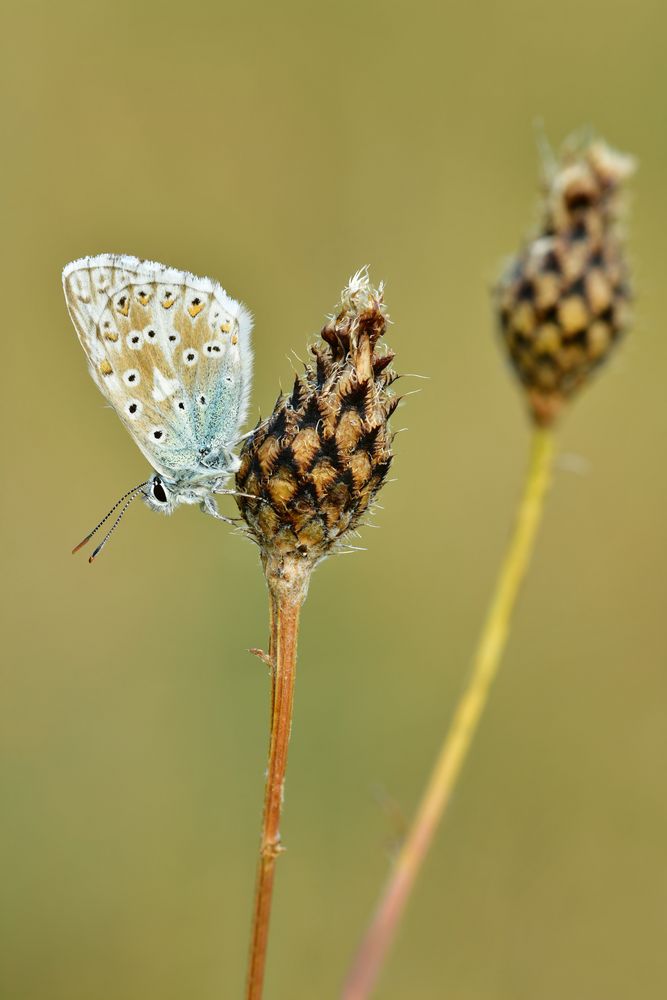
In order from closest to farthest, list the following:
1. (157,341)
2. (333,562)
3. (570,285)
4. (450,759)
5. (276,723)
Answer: (276,723), (450,759), (570,285), (157,341), (333,562)

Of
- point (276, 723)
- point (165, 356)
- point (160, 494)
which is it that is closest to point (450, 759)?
point (276, 723)

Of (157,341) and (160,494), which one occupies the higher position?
(157,341)

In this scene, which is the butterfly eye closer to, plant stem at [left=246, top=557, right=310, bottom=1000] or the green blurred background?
plant stem at [left=246, top=557, right=310, bottom=1000]

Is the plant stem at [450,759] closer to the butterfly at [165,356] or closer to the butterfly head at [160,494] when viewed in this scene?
the butterfly at [165,356]

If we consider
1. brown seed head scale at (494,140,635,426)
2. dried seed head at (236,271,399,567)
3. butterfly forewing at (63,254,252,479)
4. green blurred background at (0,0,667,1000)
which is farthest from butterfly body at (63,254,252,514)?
green blurred background at (0,0,667,1000)

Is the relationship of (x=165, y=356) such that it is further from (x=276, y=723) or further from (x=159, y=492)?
(x=276, y=723)

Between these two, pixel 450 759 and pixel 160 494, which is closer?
pixel 450 759
